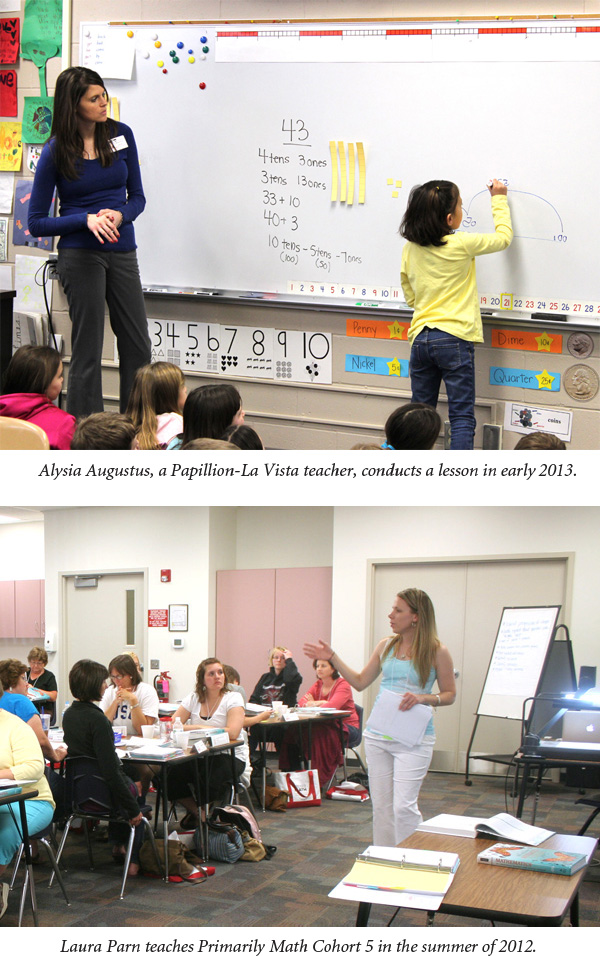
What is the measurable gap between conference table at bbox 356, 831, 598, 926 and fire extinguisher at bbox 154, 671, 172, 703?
532mm

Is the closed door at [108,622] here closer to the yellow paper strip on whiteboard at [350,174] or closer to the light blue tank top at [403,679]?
the light blue tank top at [403,679]

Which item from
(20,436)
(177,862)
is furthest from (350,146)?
(177,862)

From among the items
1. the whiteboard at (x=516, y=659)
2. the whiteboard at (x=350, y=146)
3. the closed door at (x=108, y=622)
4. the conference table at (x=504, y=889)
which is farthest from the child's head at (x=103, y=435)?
the whiteboard at (x=350, y=146)

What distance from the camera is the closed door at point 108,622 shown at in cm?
191

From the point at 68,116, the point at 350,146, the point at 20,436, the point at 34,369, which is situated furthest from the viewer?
the point at 350,146

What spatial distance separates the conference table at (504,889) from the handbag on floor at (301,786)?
0.21 m

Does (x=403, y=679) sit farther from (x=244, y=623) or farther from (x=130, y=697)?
(x=130, y=697)

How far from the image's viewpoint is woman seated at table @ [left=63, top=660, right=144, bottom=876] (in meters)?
1.93

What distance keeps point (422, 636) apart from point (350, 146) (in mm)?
2642

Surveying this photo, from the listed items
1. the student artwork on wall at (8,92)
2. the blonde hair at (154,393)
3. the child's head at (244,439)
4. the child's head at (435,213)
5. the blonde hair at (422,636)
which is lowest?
the blonde hair at (422,636)

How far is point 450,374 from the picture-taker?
3814mm

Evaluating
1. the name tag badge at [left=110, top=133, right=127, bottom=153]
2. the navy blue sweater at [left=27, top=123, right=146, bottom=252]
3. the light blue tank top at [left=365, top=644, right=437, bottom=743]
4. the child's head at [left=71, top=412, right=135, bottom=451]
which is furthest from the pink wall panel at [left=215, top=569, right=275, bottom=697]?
the name tag badge at [left=110, top=133, right=127, bottom=153]
